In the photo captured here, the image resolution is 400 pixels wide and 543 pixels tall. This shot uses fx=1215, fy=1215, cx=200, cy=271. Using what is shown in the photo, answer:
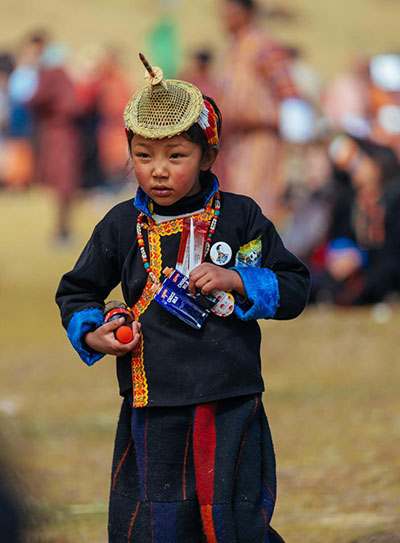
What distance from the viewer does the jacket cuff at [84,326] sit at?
2.87 m

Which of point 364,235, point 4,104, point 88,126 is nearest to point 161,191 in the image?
point 364,235

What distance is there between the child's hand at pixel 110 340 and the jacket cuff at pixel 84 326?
0.11ft

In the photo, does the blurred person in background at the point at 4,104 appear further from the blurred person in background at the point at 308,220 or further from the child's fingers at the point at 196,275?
the child's fingers at the point at 196,275

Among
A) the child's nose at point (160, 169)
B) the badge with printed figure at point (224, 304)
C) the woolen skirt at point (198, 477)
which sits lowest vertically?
the woolen skirt at point (198, 477)

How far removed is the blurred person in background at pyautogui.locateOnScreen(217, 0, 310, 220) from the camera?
28.6 feet

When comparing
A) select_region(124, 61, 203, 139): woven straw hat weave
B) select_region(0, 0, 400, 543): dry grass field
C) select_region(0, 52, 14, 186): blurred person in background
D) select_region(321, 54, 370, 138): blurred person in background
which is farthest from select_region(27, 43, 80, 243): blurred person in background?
select_region(124, 61, 203, 139): woven straw hat weave

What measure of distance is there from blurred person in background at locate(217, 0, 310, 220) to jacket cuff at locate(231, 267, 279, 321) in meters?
5.94

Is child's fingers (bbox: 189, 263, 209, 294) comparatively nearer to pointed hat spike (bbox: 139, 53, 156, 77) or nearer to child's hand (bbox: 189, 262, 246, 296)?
child's hand (bbox: 189, 262, 246, 296)

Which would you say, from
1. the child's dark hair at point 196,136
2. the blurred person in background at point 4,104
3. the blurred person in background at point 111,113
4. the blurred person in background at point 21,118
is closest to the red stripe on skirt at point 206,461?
the child's dark hair at point 196,136

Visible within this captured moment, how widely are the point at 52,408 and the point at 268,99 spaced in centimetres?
362

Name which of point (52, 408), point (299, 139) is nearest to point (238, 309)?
point (52, 408)

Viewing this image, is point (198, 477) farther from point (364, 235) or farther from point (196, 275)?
point (364, 235)

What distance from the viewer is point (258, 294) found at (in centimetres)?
283

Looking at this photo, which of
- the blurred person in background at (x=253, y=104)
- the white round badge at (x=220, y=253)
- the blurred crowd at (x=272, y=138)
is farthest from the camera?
the blurred crowd at (x=272, y=138)
